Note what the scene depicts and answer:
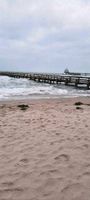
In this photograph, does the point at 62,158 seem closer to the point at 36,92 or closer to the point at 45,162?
the point at 45,162

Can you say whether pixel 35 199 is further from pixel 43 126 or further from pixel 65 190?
pixel 43 126

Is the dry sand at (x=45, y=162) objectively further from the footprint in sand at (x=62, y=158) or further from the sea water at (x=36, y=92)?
the sea water at (x=36, y=92)

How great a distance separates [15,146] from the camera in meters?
5.07

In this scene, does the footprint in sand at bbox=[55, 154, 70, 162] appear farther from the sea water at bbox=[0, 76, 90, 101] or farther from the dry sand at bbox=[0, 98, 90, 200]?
the sea water at bbox=[0, 76, 90, 101]

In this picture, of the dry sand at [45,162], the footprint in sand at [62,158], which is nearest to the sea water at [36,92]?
the dry sand at [45,162]

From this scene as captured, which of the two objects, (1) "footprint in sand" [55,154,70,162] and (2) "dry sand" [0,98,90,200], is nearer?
(2) "dry sand" [0,98,90,200]

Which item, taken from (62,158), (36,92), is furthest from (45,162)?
(36,92)

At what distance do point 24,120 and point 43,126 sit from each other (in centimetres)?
117

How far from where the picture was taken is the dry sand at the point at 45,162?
3.23 metres

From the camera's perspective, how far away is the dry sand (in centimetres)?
323

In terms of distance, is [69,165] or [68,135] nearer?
[69,165]

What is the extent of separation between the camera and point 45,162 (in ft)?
13.8

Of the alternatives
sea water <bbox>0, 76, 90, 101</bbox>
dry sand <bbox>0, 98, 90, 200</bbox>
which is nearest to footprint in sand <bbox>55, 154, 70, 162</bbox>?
dry sand <bbox>0, 98, 90, 200</bbox>

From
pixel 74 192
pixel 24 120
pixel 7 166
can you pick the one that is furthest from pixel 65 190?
pixel 24 120
